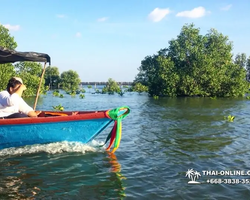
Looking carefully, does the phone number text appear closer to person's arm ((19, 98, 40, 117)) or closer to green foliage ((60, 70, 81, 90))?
person's arm ((19, 98, 40, 117))

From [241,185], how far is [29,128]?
222 inches

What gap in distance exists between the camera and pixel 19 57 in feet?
28.3

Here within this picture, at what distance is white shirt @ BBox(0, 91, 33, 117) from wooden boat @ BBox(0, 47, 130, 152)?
0.45 m

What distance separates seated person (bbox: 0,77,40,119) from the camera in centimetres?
738

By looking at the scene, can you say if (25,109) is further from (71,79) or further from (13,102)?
(71,79)

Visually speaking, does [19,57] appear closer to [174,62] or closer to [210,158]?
[210,158]

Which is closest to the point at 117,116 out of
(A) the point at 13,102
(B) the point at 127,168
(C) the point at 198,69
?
(B) the point at 127,168

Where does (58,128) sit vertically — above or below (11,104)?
below

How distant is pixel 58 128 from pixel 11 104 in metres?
1.46

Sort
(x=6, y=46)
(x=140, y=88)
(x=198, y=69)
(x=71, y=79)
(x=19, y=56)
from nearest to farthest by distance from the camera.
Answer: (x=19, y=56)
(x=6, y=46)
(x=198, y=69)
(x=140, y=88)
(x=71, y=79)

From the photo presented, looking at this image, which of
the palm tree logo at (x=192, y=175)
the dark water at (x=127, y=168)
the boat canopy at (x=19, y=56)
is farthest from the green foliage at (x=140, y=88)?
the palm tree logo at (x=192, y=175)

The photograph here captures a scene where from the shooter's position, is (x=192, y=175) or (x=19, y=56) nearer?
(x=192, y=175)

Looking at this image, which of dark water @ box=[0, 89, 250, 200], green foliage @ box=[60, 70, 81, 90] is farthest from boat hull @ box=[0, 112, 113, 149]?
green foliage @ box=[60, 70, 81, 90]

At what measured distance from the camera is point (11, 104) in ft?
24.4
